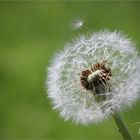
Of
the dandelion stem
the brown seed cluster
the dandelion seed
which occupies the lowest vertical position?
the dandelion stem

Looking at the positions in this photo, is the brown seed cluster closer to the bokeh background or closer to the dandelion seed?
the dandelion seed

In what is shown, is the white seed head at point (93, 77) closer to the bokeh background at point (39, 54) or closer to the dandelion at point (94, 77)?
the dandelion at point (94, 77)

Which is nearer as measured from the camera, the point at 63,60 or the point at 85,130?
the point at 63,60

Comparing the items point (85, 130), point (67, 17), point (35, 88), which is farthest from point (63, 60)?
point (67, 17)

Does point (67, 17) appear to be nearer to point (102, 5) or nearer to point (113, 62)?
point (102, 5)

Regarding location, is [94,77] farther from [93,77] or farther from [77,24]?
[77,24]

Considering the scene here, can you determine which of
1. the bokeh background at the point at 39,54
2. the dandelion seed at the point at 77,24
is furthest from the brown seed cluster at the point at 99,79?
the bokeh background at the point at 39,54

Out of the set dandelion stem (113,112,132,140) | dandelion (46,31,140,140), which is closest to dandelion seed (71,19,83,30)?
dandelion (46,31,140,140)

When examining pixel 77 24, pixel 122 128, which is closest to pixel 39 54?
pixel 77 24
